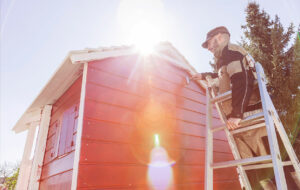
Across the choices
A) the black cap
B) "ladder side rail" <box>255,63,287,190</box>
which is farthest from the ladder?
the black cap

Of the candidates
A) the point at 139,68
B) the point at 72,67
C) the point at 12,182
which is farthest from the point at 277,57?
the point at 12,182

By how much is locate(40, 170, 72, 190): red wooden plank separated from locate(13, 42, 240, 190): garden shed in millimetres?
19

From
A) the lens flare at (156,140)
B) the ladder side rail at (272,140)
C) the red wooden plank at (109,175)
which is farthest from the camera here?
the lens flare at (156,140)

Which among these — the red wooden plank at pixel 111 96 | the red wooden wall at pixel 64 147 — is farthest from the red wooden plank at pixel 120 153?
the red wooden plank at pixel 111 96

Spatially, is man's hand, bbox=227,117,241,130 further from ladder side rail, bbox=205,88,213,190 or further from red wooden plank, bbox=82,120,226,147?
red wooden plank, bbox=82,120,226,147

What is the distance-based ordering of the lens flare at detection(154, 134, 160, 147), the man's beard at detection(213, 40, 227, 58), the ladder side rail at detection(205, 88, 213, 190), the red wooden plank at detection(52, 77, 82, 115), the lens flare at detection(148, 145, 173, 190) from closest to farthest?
the ladder side rail at detection(205, 88, 213, 190) → the man's beard at detection(213, 40, 227, 58) → the lens flare at detection(148, 145, 173, 190) → the lens flare at detection(154, 134, 160, 147) → the red wooden plank at detection(52, 77, 82, 115)

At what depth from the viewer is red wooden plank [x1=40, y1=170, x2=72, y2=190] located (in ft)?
11.4

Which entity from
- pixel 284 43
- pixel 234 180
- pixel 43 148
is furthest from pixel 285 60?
pixel 43 148

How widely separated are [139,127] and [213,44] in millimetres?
2056

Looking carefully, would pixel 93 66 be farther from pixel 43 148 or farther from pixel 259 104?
pixel 43 148

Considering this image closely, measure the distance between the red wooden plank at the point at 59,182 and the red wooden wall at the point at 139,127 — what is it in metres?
0.18

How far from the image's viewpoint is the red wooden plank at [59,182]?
137 inches

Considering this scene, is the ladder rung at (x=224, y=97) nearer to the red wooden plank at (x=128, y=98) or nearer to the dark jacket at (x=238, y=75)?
the dark jacket at (x=238, y=75)

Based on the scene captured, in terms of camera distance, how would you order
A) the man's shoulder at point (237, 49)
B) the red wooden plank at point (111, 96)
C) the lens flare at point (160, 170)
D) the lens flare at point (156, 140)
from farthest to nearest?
1. the lens flare at point (156, 140)
2. the lens flare at point (160, 170)
3. the red wooden plank at point (111, 96)
4. the man's shoulder at point (237, 49)
